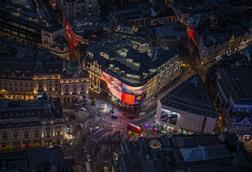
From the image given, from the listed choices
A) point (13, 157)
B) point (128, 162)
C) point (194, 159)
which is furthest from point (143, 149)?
point (13, 157)

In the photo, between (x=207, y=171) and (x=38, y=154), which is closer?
(x=207, y=171)

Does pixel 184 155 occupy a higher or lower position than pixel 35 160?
higher

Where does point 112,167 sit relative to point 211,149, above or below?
below

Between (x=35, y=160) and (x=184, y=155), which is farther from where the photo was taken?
(x=35, y=160)

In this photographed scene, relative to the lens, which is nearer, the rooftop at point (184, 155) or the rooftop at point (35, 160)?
the rooftop at point (184, 155)

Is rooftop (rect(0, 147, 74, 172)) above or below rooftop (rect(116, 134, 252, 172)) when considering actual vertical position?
below

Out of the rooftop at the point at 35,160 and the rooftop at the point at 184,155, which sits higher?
the rooftop at the point at 184,155

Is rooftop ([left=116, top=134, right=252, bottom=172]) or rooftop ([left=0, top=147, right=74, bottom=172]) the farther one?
rooftop ([left=0, top=147, right=74, bottom=172])

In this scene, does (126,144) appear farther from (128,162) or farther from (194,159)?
(194,159)

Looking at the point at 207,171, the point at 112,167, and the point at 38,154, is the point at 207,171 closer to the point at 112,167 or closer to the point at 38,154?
the point at 112,167

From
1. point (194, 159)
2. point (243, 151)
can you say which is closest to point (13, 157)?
point (194, 159)
